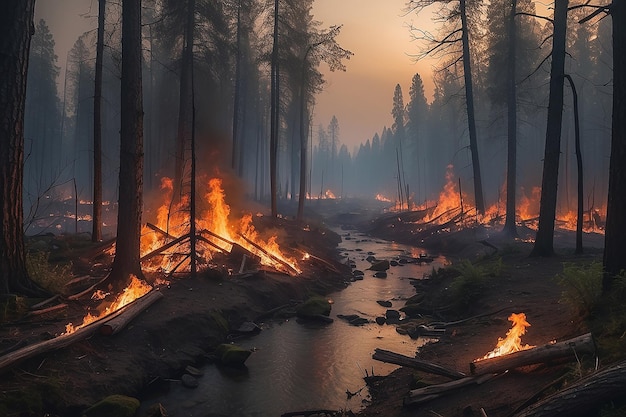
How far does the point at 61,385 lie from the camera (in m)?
6.12

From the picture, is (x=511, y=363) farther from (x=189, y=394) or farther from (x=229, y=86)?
(x=229, y=86)

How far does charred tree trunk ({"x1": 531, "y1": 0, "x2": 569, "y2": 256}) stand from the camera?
14.9m

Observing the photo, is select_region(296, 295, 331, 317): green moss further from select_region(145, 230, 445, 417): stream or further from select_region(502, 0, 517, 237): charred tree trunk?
select_region(502, 0, 517, 237): charred tree trunk

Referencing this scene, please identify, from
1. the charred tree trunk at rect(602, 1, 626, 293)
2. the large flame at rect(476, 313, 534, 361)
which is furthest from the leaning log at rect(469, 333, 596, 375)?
the charred tree trunk at rect(602, 1, 626, 293)

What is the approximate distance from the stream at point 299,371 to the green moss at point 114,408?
0.73m

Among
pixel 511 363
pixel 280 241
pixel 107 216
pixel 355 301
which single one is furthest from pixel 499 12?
pixel 107 216

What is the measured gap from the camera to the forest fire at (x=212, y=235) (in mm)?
15194

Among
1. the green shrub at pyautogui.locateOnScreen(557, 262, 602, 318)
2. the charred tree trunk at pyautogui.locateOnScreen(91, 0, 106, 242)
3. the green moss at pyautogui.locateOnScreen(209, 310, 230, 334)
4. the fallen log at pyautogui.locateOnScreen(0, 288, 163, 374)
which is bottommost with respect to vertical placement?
the green moss at pyautogui.locateOnScreen(209, 310, 230, 334)

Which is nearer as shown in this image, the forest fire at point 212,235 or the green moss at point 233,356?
the green moss at point 233,356

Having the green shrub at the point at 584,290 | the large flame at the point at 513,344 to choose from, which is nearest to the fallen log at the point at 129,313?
the large flame at the point at 513,344

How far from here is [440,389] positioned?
5957 millimetres

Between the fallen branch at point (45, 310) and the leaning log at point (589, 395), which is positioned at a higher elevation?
the leaning log at point (589, 395)

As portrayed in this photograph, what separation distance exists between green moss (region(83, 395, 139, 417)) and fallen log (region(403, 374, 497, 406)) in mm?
4311

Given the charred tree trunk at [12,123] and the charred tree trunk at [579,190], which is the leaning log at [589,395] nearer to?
the charred tree trunk at [12,123]
